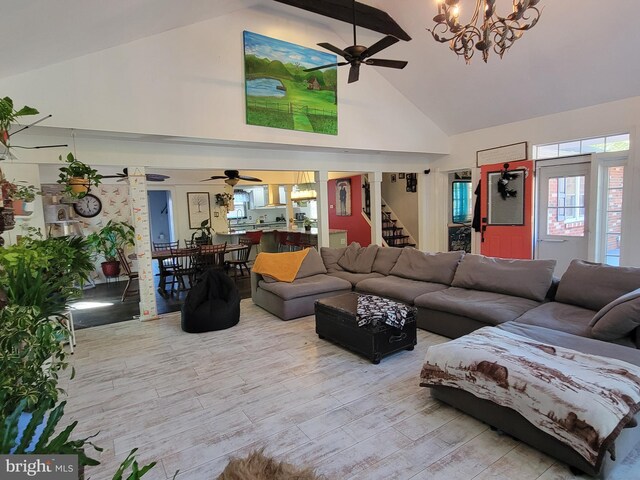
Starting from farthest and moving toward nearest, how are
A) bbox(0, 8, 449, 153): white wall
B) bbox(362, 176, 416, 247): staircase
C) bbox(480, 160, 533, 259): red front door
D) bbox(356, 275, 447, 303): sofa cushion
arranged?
bbox(362, 176, 416, 247): staircase → bbox(480, 160, 533, 259): red front door → bbox(356, 275, 447, 303): sofa cushion → bbox(0, 8, 449, 153): white wall

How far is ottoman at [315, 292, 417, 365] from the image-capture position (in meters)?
3.28

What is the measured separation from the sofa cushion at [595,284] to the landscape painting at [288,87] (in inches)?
155

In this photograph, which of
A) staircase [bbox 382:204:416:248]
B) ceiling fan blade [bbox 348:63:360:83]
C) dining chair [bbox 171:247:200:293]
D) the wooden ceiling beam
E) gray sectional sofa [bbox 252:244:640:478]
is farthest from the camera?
staircase [bbox 382:204:416:248]

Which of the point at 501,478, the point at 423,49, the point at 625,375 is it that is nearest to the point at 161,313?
the point at 501,478

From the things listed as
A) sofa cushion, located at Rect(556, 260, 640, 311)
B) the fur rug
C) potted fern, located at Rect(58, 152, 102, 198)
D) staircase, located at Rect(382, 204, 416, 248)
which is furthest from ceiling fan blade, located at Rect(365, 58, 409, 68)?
staircase, located at Rect(382, 204, 416, 248)

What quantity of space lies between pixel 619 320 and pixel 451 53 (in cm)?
424

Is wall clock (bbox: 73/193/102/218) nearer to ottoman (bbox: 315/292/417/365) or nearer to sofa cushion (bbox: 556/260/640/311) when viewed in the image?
ottoman (bbox: 315/292/417/365)

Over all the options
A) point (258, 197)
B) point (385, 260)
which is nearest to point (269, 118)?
point (385, 260)

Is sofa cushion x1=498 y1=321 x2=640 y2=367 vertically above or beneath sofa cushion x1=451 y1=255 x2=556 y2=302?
beneath

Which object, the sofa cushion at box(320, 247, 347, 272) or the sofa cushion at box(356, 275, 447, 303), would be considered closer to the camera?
the sofa cushion at box(356, 275, 447, 303)

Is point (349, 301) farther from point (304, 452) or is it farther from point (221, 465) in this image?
point (221, 465)

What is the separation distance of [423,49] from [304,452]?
5568 mm

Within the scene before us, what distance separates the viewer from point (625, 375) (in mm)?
2010

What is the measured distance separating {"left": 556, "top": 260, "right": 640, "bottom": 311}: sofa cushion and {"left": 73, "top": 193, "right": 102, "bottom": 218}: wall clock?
853 cm
